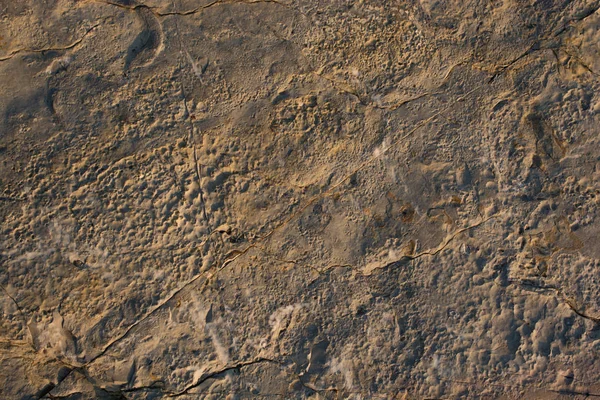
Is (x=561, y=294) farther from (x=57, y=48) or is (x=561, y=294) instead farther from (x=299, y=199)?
(x=57, y=48)

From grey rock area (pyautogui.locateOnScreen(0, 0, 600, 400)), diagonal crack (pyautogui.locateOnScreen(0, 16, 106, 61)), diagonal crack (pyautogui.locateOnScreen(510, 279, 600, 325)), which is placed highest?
diagonal crack (pyautogui.locateOnScreen(0, 16, 106, 61))

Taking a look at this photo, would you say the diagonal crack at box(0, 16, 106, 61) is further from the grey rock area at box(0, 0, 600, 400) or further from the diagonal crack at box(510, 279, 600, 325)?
the diagonal crack at box(510, 279, 600, 325)

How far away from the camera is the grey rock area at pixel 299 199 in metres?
2.11

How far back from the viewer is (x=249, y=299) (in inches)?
85.2

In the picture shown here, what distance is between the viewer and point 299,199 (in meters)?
2.20

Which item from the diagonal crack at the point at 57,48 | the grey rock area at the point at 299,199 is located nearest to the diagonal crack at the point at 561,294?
the grey rock area at the point at 299,199

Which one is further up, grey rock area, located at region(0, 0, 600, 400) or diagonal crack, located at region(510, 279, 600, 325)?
grey rock area, located at region(0, 0, 600, 400)

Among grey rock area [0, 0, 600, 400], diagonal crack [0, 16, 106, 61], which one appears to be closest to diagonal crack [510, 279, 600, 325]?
grey rock area [0, 0, 600, 400]

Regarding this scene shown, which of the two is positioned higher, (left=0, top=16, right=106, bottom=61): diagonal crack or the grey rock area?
(left=0, top=16, right=106, bottom=61): diagonal crack

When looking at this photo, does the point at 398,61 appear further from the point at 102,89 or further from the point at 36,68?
the point at 36,68

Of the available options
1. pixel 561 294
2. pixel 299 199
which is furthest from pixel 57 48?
pixel 561 294

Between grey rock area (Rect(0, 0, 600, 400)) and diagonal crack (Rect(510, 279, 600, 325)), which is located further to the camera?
diagonal crack (Rect(510, 279, 600, 325))

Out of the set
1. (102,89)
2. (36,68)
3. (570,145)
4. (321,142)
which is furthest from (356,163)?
(36,68)

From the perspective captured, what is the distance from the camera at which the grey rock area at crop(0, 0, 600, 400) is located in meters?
2.11
